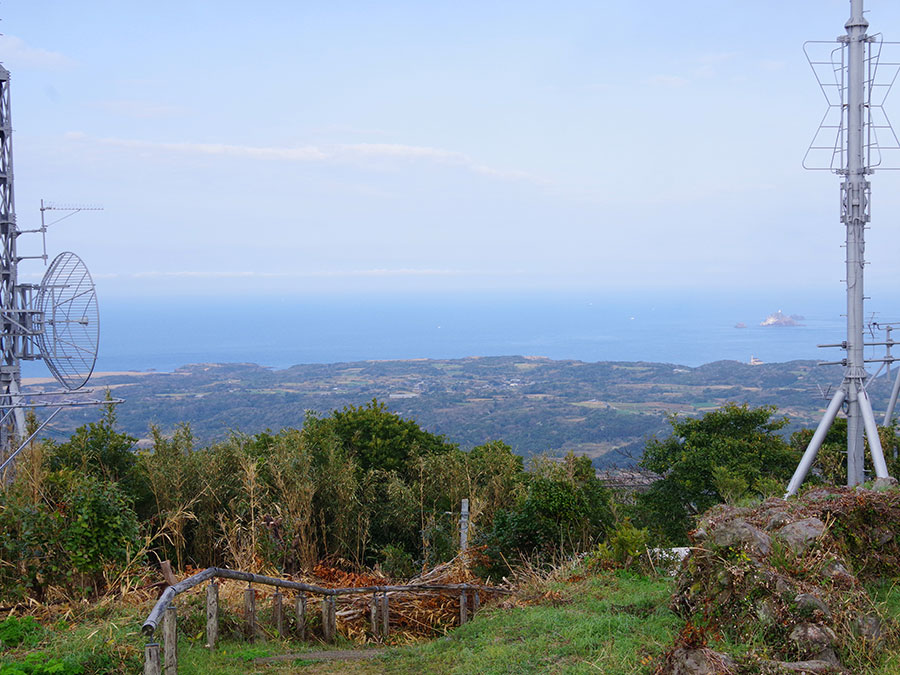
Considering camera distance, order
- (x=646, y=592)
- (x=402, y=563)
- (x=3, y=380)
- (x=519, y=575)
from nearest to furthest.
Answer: (x=646, y=592) < (x=519, y=575) < (x=402, y=563) < (x=3, y=380)

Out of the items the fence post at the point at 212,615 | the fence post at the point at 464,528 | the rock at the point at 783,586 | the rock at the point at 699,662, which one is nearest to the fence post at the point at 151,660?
the fence post at the point at 212,615

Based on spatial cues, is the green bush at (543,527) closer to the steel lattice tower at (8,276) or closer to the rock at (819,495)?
the rock at (819,495)

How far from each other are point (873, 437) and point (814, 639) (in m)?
7.17

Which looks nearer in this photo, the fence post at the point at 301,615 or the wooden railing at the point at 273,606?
the wooden railing at the point at 273,606

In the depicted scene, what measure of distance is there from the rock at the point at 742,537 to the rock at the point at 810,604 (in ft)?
1.37

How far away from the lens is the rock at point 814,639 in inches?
156

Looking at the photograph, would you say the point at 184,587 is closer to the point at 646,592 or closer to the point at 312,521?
the point at 646,592

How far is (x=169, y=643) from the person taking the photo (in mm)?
4180

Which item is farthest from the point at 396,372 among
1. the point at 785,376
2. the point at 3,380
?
the point at 3,380

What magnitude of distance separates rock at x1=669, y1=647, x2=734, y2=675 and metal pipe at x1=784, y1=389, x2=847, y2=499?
6509 millimetres

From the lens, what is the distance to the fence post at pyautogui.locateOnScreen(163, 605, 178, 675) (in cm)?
412

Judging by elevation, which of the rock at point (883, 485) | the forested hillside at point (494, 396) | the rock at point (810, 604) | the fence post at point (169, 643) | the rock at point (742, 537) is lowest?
the forested hillside at point (494, 396)

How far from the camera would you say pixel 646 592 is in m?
6.00

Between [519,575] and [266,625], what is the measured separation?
9.57 feet
